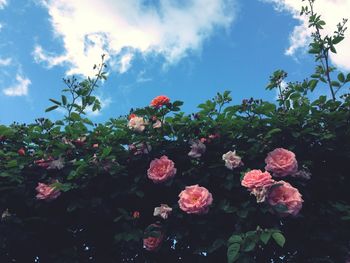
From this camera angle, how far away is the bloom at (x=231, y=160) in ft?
12.0

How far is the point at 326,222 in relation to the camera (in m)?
3.69

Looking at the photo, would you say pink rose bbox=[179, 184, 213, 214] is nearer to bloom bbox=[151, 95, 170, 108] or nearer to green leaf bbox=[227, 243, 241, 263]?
green leaf bbox=[227, 243, 241, 263]

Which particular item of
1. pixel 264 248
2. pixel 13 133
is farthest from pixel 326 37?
pixel 13 133

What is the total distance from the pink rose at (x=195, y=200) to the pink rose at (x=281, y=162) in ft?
1.78

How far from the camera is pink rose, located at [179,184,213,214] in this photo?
3443 millimetres

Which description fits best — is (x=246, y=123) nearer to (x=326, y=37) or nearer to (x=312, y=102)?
(x=312, y=102)

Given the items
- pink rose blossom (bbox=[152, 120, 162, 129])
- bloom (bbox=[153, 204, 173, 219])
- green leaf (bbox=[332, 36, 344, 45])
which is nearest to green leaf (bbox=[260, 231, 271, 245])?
bloom (bbox=[153, 204, 173, 219])

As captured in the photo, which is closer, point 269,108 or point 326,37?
point 269,108

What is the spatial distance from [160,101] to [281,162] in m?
1.09

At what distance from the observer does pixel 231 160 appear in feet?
12.1

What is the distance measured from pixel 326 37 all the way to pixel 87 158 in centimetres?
294

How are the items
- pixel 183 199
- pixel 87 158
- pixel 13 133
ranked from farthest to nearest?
pixel 13 133 → pixel 87 158 → pixel 183 199

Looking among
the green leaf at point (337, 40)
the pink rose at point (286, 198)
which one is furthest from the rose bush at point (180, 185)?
the green leaf at point (337, 40)

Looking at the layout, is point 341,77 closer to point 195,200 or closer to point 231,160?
point 231,160
